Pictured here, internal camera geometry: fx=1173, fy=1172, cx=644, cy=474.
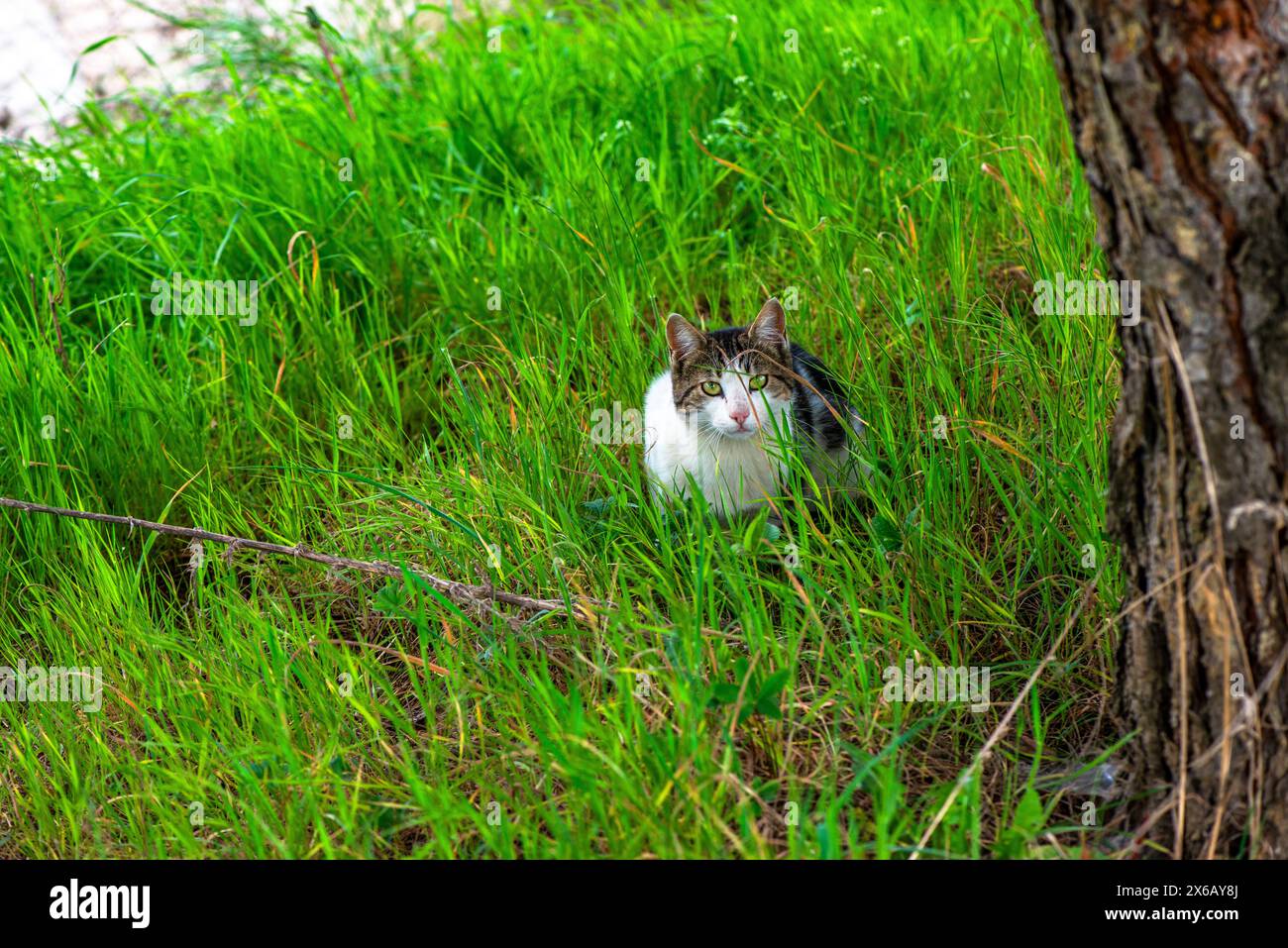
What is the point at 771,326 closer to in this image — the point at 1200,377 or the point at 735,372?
the point at 735,372

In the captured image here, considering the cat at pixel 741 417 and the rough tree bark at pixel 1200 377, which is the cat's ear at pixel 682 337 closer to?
the cat at pixel 741 417

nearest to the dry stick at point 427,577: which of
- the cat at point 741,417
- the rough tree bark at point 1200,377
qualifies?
the cat at point 741,417

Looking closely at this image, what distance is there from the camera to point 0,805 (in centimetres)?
247

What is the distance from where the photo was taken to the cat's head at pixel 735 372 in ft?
9.41

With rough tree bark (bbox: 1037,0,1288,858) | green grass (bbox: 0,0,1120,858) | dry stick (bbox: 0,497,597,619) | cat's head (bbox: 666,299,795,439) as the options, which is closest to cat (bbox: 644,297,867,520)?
cat's head (bbox: 666,299,795,439)

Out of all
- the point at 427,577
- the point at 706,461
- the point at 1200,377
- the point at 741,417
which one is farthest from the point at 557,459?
the point at 1200,377

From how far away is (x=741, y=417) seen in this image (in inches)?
112

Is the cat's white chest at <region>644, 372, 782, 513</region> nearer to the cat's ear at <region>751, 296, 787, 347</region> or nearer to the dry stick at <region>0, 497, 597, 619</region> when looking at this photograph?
the cat's ear at <region>751, 296, 787, 347</region>

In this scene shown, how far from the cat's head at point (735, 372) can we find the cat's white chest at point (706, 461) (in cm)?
5

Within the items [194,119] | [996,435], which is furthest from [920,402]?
[194,119]

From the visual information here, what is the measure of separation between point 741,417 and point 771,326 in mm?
252

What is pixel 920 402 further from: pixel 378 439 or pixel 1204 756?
pixel 378 439

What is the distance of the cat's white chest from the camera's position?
296 centimetres
